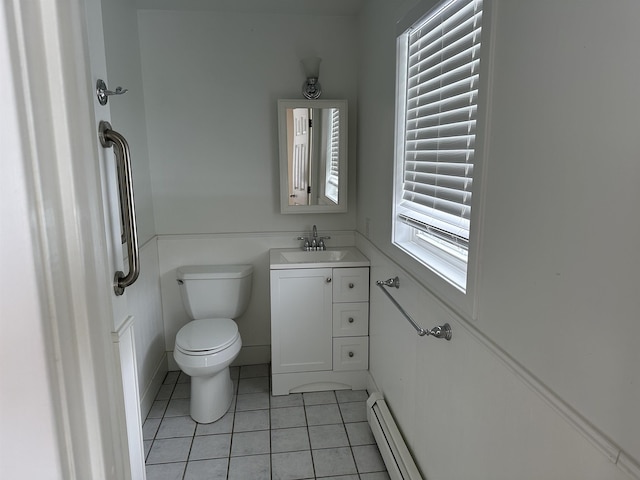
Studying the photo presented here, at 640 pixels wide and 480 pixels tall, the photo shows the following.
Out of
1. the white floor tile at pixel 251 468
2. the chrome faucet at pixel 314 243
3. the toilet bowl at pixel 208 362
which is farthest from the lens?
the chrome faucet at pixel 314 243

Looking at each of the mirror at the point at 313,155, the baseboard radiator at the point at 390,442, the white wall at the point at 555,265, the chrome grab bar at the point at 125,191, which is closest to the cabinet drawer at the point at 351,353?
the baseboard radiator at the point at 390,442

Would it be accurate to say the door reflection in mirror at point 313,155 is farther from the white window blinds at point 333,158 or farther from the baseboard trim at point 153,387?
the baseboard trim at point 153,387

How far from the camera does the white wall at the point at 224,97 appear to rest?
8.62 feet

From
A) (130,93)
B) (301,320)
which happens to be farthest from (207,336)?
(130,93)

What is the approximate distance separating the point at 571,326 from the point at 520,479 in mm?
441

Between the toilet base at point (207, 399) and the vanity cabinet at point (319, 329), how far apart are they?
359 millimetres

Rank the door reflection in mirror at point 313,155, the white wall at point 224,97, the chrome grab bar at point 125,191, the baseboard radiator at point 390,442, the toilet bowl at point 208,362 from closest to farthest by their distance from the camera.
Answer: the chrome grab bar at point 125,191 < the baseboard radiator at point 390,442 < the toilet bowl at point 208,362 < the white wall at point 224,97 < the door reflection in mirror at point 313,155

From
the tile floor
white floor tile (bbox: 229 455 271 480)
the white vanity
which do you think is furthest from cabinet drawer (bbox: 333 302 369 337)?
white floor tile (bbox: 229 455 271 480)

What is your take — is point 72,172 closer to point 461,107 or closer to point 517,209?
point 517,209

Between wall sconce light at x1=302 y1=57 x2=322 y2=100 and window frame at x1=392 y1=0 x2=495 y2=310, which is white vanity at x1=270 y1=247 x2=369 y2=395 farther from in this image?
wall sconce light at x1=302 y1=57 x2=322 y2=100

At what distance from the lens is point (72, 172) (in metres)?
0.45

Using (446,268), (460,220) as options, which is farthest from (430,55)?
(446,268)

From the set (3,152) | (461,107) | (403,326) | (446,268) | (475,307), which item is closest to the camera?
(3,152)

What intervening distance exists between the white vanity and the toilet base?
0.36m
